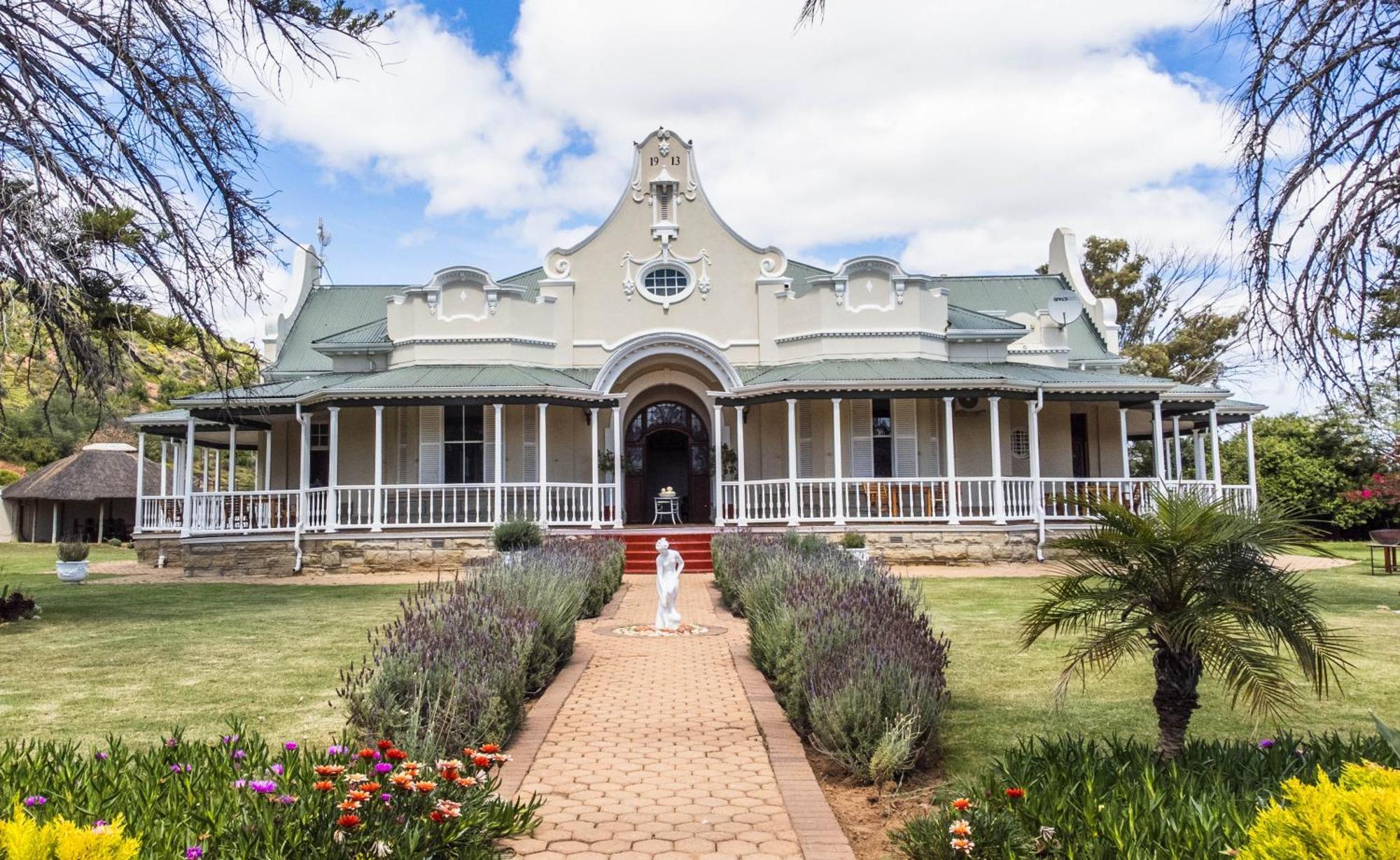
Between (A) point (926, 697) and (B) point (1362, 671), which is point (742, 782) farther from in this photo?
(B) point (1362, 671)

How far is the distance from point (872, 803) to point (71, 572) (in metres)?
19.1

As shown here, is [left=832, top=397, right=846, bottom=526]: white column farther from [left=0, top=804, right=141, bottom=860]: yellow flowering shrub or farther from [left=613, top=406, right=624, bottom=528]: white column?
[left=0, top=804, right=141, bottom=860]: yellow flowering shrub

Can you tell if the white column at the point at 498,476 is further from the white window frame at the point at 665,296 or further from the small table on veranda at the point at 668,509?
the white window frame at the point at 665,296

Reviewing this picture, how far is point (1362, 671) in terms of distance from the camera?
28.4 ft

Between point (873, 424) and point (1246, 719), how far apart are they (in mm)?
15523

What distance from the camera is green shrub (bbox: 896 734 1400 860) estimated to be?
3516 millimetres

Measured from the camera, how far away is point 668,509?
76.6 ft

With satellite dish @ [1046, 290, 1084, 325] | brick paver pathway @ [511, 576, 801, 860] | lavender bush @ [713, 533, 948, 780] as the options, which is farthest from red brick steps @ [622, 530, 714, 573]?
satellite dish @ [1046, 290, 1084, 325]

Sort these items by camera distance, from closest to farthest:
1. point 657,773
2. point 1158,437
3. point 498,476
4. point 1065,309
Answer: point 657,773 < point 498,476 < point 1158,437 < point 1065,309

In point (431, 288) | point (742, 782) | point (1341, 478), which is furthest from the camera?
point (1341, 478)

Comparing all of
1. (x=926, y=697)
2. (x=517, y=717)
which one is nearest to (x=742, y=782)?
(x=926, y=697)

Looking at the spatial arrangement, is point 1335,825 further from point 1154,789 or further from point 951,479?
point 951,479

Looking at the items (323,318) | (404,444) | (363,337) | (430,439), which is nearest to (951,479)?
(430,439)

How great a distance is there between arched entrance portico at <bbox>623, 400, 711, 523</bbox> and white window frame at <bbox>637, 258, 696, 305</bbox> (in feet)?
7.96
